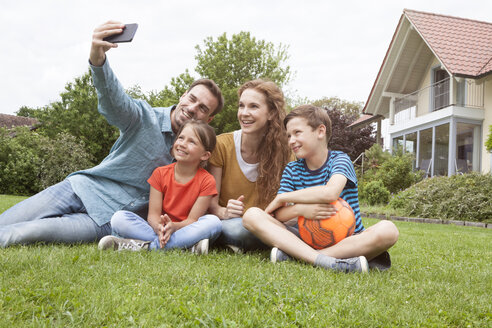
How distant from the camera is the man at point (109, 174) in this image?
123 inches

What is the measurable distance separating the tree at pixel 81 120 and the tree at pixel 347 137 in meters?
13.9

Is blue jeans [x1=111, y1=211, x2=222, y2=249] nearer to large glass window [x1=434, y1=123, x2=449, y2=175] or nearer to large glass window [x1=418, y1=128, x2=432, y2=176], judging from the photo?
large glass window [x1=434, y1=123, x2=449, y2=175]

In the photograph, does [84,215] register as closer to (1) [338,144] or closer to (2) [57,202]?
(2) [57,202]

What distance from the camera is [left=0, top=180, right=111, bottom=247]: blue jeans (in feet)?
10.1

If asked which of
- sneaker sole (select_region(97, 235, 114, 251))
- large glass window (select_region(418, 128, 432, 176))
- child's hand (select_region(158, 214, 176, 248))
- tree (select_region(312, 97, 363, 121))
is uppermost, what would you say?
tree (select_region(312, 97, 363, 121))

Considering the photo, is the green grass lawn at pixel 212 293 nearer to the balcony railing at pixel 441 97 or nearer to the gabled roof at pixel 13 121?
the balcony railing at pixel 441 97

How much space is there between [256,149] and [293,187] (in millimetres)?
739

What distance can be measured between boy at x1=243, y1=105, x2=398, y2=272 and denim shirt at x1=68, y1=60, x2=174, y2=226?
1121 millimetres

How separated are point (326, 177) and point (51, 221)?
88.5 inches

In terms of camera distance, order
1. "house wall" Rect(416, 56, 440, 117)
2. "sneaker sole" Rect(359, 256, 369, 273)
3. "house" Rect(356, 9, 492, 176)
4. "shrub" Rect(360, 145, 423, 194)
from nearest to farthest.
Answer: "sneaker sole" Rect(359, 256, 369, 273)
"shrub" Rect(360, 145, 423, 194)
"house" Rect(356, 9, 492, 176)
"house wall" Rect(416, 56, 440, 117)

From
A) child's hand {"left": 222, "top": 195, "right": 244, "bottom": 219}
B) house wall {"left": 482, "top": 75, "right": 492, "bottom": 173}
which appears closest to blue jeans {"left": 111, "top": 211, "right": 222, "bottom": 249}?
child's hand {"left": 222, "top": 195, "right": 244, "bottom": 219}

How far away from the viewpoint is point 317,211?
2973 mm

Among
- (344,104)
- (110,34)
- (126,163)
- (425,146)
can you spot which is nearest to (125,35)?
(110,34)

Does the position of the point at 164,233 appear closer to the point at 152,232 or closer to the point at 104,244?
the point at 152,232
